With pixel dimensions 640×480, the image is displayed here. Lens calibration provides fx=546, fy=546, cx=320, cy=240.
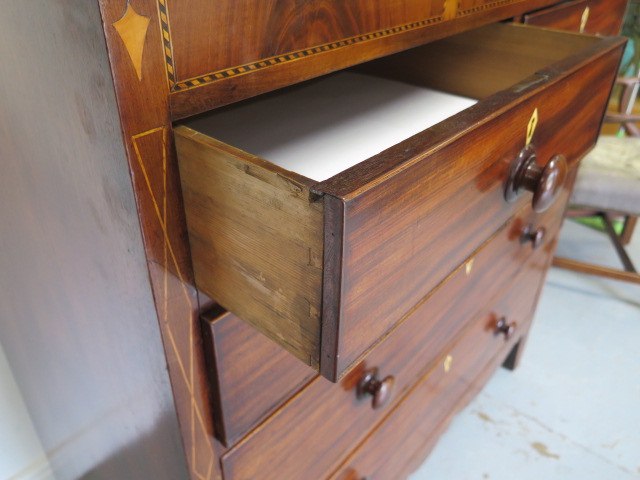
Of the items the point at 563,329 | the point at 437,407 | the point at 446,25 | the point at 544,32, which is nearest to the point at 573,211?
the point at 563,329

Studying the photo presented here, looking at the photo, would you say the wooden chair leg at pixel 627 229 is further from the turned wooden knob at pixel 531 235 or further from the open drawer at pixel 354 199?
the open drawer at pixel 354 199

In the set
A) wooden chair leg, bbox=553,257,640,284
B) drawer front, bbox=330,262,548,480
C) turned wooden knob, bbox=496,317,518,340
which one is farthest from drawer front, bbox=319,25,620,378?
wooden chair leg, bbox=553,257,640,284

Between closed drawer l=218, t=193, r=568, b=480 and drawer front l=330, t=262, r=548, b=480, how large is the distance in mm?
39

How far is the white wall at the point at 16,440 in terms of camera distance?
79 cm

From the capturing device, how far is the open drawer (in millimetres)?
294

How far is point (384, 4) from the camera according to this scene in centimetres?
42

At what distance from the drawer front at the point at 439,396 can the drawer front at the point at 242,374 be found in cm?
22

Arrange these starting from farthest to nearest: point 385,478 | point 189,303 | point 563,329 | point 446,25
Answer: point 563,329, point 385,478, point 446,25, point 189,303

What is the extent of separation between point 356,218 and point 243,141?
207mm

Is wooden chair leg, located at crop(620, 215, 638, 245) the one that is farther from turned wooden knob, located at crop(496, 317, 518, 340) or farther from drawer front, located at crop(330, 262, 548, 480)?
turned wooden knob, located at crop(496, 317, 518, 340)

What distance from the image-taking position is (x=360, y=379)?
59cm

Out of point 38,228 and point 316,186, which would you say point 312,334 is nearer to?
point 316,186

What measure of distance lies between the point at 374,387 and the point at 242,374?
20 cm

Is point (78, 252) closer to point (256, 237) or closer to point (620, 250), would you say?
point (256, 237)
